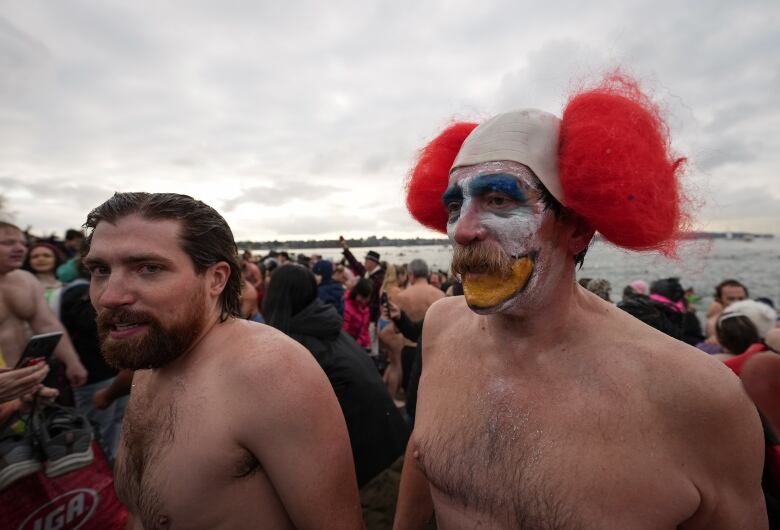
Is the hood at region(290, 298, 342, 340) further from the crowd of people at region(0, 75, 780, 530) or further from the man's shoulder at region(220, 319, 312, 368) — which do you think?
the man's shoulder at region(220, 319, 312, 368)

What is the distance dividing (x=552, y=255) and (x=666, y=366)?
504 millimetres

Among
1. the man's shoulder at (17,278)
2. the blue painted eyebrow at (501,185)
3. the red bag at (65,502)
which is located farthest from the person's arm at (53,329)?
the blue painted eyebrow at (501,185)

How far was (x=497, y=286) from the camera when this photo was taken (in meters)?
1.41

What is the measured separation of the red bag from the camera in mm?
2129

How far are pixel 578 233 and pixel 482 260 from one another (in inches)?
17.7

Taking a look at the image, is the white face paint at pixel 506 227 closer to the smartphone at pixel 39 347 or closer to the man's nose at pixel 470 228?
the man's nose at pixel 470 228

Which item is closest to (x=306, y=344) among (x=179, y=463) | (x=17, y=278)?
(x=179, y=463)

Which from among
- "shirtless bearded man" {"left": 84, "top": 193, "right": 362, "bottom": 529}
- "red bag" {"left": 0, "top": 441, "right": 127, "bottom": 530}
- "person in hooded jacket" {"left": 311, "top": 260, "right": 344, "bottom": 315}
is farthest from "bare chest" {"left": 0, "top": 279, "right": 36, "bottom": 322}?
"person in hooded jacket" {"left": 311, "top": 260, "right": 344, "bottom": 315}

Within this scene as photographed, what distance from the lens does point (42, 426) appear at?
7.72 feet

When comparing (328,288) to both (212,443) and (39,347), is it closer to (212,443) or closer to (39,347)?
(39,347)

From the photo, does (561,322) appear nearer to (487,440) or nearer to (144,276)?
(487,440)

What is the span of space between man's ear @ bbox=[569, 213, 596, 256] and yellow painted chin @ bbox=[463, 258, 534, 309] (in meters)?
0.26

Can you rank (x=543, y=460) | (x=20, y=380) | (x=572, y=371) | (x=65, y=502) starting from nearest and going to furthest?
1. (x=543, y=460)
2. (x=572, y=371)
3. (x=65, y=502)
4. (x=20, y=380)

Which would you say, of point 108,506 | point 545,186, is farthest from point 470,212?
point 108,506
